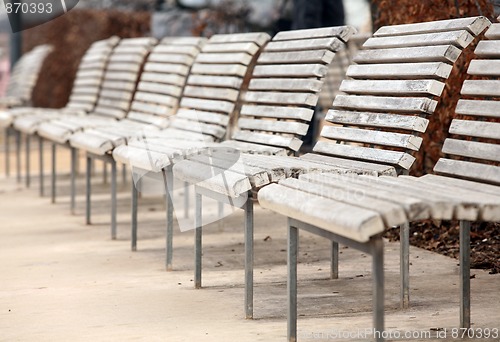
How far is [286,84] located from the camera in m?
4.87

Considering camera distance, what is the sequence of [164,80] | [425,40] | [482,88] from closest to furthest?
[482,88]
[425,40]
[164,80]

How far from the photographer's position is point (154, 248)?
5.36 m

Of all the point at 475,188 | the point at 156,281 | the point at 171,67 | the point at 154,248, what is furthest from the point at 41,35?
the point at 475,188

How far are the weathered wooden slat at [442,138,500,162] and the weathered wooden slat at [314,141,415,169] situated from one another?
0.60 ft

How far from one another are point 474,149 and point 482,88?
0.79ft

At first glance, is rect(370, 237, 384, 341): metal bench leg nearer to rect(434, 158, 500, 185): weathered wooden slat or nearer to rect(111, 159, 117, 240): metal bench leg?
rect(434, 158, 500, 185): weathered wooden slat

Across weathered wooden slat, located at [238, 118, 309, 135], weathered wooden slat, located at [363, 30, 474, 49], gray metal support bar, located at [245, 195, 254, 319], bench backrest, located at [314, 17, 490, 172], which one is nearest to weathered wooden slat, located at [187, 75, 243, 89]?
A: weathered wooden slat, located at [238, 118, 309, 135]

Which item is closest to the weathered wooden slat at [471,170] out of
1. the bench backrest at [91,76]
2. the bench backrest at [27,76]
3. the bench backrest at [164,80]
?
the bench backrest at [164,80]

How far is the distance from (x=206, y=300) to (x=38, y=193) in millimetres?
4193

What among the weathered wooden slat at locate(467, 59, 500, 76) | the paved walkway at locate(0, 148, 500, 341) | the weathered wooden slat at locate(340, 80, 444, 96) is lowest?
the paved walkway at locate(0, 148, 500, 341)

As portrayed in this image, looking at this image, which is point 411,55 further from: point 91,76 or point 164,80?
point 91,76

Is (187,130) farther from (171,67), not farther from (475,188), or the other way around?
(475,188)

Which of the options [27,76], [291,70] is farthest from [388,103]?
[27,76]

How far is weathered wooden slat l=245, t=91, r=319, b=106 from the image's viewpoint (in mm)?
4672
